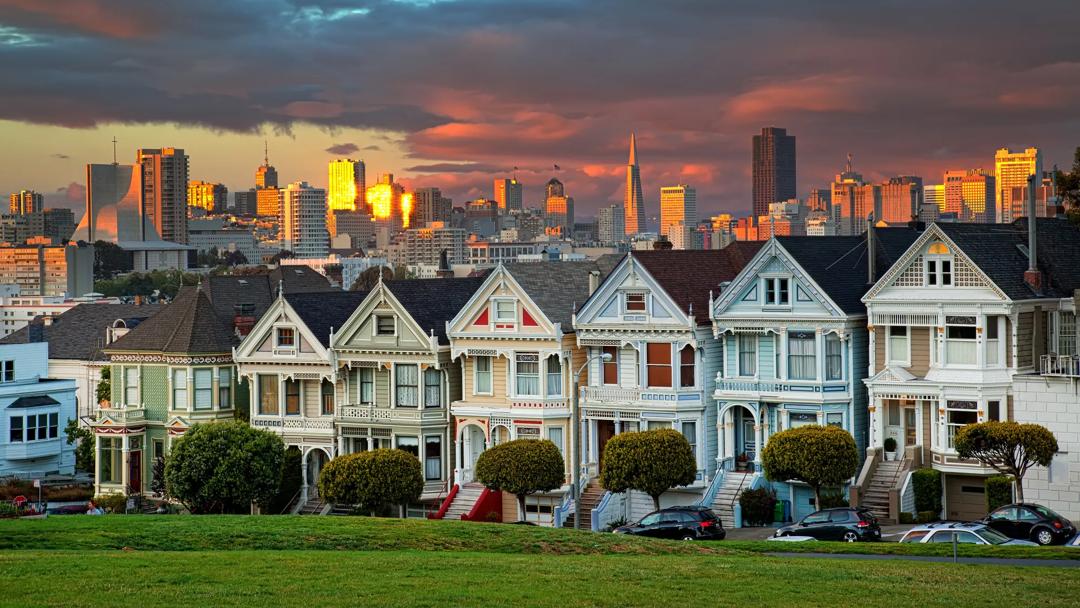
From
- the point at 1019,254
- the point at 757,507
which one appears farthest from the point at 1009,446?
the point at 757,507

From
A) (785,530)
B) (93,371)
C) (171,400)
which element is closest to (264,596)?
(785,530)

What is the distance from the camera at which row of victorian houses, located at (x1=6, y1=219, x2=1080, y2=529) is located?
177 ft

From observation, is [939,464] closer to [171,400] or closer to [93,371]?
[171,400]

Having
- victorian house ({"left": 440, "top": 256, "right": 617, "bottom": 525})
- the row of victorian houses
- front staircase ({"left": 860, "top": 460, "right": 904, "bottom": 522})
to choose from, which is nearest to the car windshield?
the row of victorian houses

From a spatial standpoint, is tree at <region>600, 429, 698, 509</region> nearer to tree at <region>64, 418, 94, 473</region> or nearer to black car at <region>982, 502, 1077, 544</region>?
black car at <region>982, 502, 1077, 544</region>

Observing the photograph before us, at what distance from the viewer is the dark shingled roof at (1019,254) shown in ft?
176

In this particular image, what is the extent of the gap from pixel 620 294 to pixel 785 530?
13.9 m

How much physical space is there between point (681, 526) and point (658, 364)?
1016 cm

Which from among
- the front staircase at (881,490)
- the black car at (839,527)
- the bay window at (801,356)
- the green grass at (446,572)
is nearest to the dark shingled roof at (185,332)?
the bay window at (801,356)

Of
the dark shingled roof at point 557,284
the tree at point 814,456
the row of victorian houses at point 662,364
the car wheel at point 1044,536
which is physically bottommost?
the car wheel at point 1044,536

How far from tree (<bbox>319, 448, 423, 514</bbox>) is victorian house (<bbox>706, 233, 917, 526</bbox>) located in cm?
1105

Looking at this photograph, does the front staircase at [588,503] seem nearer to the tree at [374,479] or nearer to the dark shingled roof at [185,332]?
the tree at [374,479]

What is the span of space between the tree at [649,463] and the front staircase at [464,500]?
679 centimetres

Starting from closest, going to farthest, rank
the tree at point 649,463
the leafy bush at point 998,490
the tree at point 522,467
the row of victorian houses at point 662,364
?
the leafy bush at point 998,490 → the row of victorian houses at point 662,364 → the tree at point 649,463 → the tree at point 522,467
